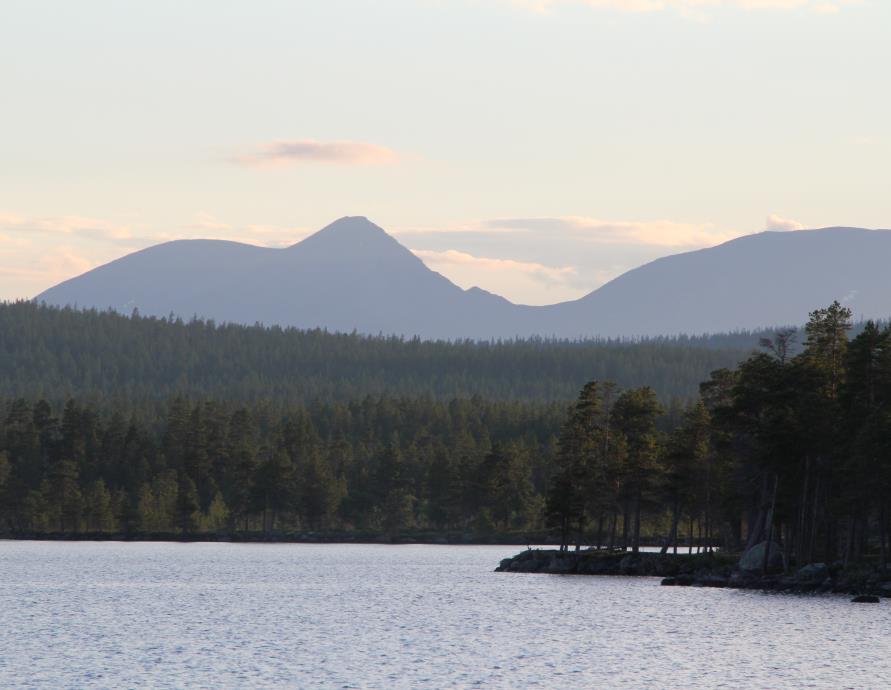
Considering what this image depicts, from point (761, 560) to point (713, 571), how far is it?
292 inches

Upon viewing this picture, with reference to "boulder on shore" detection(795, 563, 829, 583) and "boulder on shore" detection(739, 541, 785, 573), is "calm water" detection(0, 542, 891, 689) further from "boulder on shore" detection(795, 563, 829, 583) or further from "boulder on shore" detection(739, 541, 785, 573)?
"boulder on shore" detection(739, 541, 785, 573)

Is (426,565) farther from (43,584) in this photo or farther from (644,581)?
(43,584)

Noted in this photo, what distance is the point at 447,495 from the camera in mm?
199125

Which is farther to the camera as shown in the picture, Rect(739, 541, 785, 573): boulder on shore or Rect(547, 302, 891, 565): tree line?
Rect(739, 541, 785, 573): boulder on shore

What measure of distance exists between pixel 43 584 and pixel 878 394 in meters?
59.7

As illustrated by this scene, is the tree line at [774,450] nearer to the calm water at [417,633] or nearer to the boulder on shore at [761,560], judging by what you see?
the boulder on shore at [761,560]

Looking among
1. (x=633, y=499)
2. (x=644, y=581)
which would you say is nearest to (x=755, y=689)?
(x=644, y=581)

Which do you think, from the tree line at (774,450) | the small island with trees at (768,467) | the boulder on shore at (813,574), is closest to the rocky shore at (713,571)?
the boulder on shore at (813,574)

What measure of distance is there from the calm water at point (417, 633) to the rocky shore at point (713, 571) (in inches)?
90.1

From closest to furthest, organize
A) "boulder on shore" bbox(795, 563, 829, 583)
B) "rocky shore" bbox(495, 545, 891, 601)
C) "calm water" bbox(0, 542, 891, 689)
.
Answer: "calm water" bbox(0, 542, 891, 689) → "rocky shore" bbox(495, 545, 891, 601) → "boulder on shore" bbox(795, 563, 829, 583)

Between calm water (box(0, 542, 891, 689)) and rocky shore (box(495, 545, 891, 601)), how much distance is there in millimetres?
2289

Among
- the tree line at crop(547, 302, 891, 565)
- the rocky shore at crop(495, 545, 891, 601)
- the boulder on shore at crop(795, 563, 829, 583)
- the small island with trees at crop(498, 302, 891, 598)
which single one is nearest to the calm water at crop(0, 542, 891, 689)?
the rocky shore at crop(495, 545, 891, 601)

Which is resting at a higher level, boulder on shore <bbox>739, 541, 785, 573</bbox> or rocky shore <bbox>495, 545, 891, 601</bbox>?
boulder on shore <bbox>739, 541, 785, 573</bbox>

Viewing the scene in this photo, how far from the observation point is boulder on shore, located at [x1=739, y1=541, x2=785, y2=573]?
4102 inches
